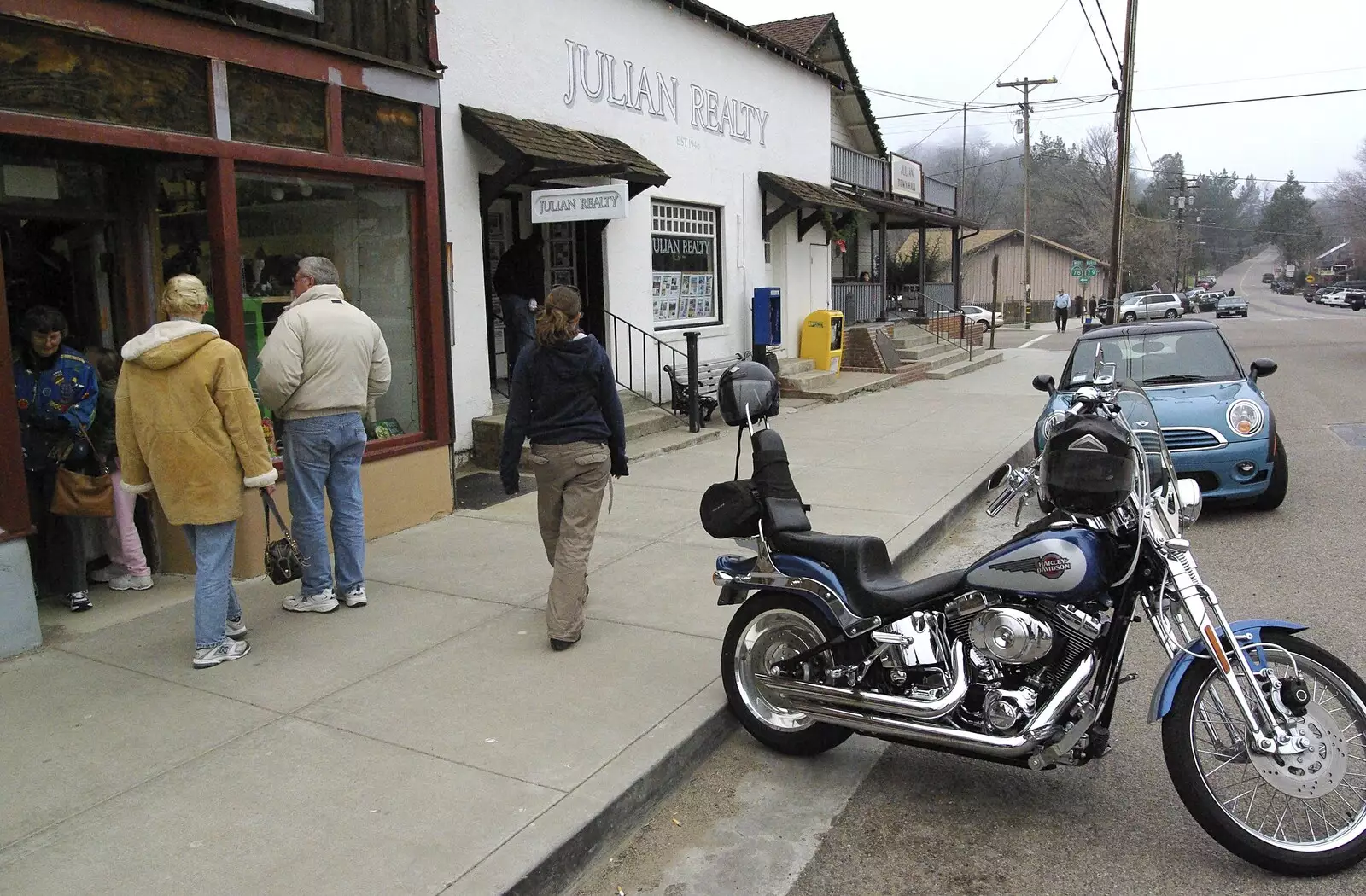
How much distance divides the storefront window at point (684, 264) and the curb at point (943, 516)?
4820mm

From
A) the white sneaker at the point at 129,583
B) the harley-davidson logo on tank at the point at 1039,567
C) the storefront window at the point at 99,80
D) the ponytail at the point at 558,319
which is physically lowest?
the white sneaker at the point at 129,583

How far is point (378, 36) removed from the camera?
7.09 meters

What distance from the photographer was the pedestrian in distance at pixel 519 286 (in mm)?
10156

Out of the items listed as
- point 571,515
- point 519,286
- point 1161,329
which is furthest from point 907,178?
point 571,515

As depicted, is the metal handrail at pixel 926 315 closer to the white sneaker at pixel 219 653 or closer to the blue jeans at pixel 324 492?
the blue jeans at pixel 324 492

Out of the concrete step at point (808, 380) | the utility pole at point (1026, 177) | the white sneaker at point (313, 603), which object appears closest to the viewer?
the white sneaker at point (313, 603)

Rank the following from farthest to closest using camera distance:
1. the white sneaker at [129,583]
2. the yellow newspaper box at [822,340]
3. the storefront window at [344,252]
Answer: the yellow newspaper box at [822,340], the storefront window at [344,252], the white sneaker at [129,583]

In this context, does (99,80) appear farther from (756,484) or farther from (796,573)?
(796,573)

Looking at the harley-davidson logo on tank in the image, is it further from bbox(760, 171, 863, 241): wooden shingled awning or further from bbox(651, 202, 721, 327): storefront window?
bbox(760, 171, 863, 241): wooden shingled awning

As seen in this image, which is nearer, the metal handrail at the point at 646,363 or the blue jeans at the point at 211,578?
the blue jeans at the point at 211,578

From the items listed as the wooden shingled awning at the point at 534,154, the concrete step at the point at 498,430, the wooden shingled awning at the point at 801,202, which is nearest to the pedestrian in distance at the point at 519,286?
the wooden shingled awning at the point at 534,154

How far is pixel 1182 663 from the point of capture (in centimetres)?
337

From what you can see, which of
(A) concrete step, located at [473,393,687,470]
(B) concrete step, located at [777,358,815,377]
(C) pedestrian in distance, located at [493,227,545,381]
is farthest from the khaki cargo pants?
(B) concrete step, located at [777,358,815,377]

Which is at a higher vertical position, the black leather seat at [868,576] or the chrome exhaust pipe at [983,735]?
the black leather seat at [868,576]
